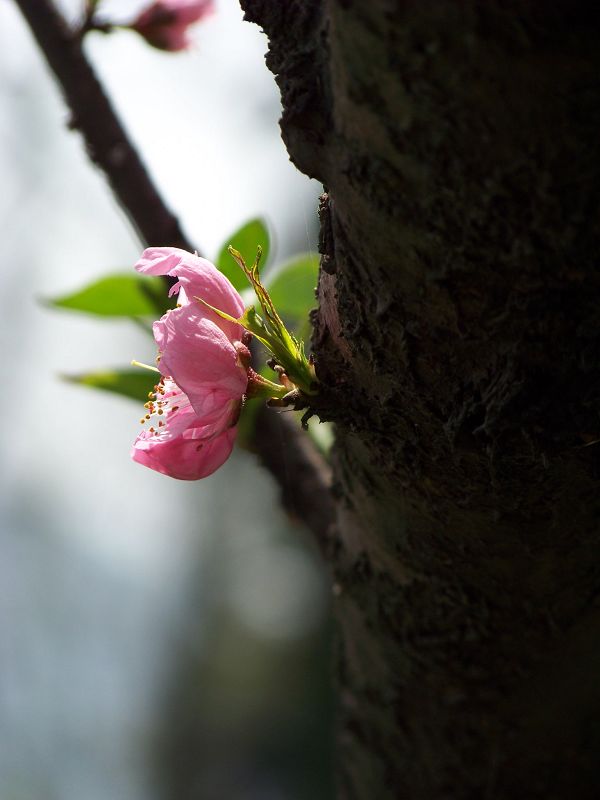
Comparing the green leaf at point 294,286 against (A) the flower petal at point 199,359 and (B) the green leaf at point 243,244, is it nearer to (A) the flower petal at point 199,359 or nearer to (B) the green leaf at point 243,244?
(B) the green leaf at point 243,244

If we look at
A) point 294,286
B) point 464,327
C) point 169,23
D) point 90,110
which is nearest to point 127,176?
point 90,110

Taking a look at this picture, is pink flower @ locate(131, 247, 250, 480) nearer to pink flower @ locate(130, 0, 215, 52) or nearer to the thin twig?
the thin twig

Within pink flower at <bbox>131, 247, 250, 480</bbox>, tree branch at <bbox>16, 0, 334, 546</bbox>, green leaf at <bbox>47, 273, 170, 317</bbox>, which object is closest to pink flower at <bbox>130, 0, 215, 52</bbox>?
tree branch at <bbox>16, 0, 334, 546</bbox>

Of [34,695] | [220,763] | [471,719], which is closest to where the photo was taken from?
[471,719]

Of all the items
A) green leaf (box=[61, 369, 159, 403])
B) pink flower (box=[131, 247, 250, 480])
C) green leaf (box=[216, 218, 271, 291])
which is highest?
pink flower (box=[131, 247, 250, 480])

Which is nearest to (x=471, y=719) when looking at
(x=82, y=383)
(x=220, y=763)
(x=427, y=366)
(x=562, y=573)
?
(x=562, y=573)

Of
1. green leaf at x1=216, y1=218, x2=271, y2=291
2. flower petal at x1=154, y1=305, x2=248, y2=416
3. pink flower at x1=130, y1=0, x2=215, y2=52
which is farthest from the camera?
pink flower at x1=130, y1=0, x2=215, y2=52

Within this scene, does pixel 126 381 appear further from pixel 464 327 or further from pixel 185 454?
pixel 464 327

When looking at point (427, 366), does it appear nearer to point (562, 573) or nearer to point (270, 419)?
point (562, 573)
